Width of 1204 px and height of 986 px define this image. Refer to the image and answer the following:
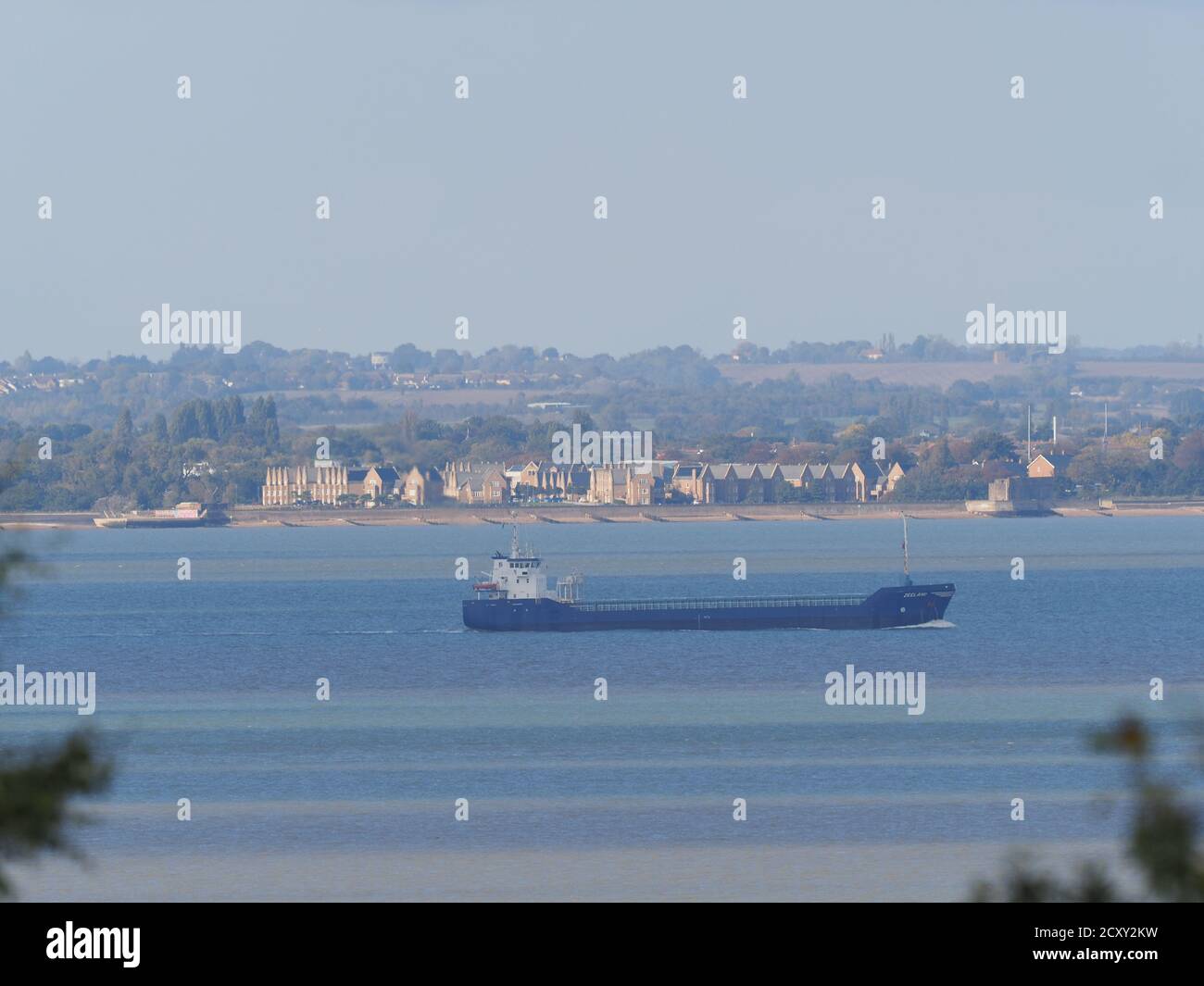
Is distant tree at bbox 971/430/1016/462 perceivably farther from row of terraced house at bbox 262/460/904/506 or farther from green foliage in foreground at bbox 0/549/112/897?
green foliage in foreground at bbox 0/549/112/897

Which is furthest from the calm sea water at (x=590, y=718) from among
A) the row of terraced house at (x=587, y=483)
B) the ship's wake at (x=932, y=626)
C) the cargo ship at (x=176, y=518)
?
the cargo ship at (x=176, y=518)

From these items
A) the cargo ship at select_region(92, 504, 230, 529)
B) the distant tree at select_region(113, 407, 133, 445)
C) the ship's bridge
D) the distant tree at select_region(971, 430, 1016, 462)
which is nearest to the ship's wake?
the ship's bridge

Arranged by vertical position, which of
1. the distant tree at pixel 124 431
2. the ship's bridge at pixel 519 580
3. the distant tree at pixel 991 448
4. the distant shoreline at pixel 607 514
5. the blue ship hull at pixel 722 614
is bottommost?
the distant shoreline at pixel 607 514

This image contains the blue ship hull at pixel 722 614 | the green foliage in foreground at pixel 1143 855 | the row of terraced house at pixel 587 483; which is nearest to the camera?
the green foliage in foreground at pixel 1143 855

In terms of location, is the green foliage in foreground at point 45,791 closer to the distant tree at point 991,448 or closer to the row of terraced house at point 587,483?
the row of terraced house at point 587,483

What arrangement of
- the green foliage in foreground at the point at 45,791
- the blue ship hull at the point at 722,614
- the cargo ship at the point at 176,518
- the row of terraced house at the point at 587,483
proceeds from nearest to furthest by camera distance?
1. the green foliage in foreground at the point at 45,791
2. the blue ship hull at the point at 722,614
3. the row of terraced house at the point at 587,483
4. the cargo ship at the point at 176,518

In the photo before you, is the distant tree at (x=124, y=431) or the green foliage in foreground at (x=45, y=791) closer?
the green foliage in foreground at (x=45, y=791)
